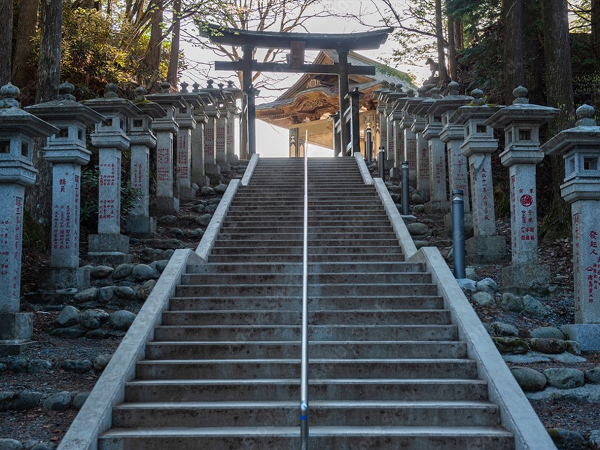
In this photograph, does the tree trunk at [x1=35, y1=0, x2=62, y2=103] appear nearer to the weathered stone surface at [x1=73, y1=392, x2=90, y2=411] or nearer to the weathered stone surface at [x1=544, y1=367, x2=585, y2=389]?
the weathered stone surface at [x1=73, y1=392, x2=90, y2=411]

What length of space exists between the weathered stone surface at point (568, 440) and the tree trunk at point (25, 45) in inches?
512

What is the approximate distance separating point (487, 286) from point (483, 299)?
0.57 metres

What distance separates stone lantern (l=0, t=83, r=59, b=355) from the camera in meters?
7.24

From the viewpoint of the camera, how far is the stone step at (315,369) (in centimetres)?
603

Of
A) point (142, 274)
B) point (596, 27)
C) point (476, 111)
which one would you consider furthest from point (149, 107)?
point (596, 27)

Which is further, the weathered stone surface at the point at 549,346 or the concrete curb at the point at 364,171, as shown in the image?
the concrete curb at the point at 364,171

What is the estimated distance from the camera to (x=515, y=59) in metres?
13.7

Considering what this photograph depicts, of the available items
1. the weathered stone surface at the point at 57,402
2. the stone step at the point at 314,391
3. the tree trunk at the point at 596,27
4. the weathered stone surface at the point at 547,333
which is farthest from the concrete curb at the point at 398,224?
the tree trunk at the point at 596,27

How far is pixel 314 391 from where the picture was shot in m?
5.72

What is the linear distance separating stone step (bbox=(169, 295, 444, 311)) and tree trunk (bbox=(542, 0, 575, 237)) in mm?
6165

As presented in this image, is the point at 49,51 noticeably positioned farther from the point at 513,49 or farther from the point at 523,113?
the point at 513,49

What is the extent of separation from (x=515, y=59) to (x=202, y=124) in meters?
7.86

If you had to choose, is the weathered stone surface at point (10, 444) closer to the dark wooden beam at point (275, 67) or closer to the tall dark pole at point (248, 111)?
the tall dark pole at point (248, 111)

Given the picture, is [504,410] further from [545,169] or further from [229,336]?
[545,169]
